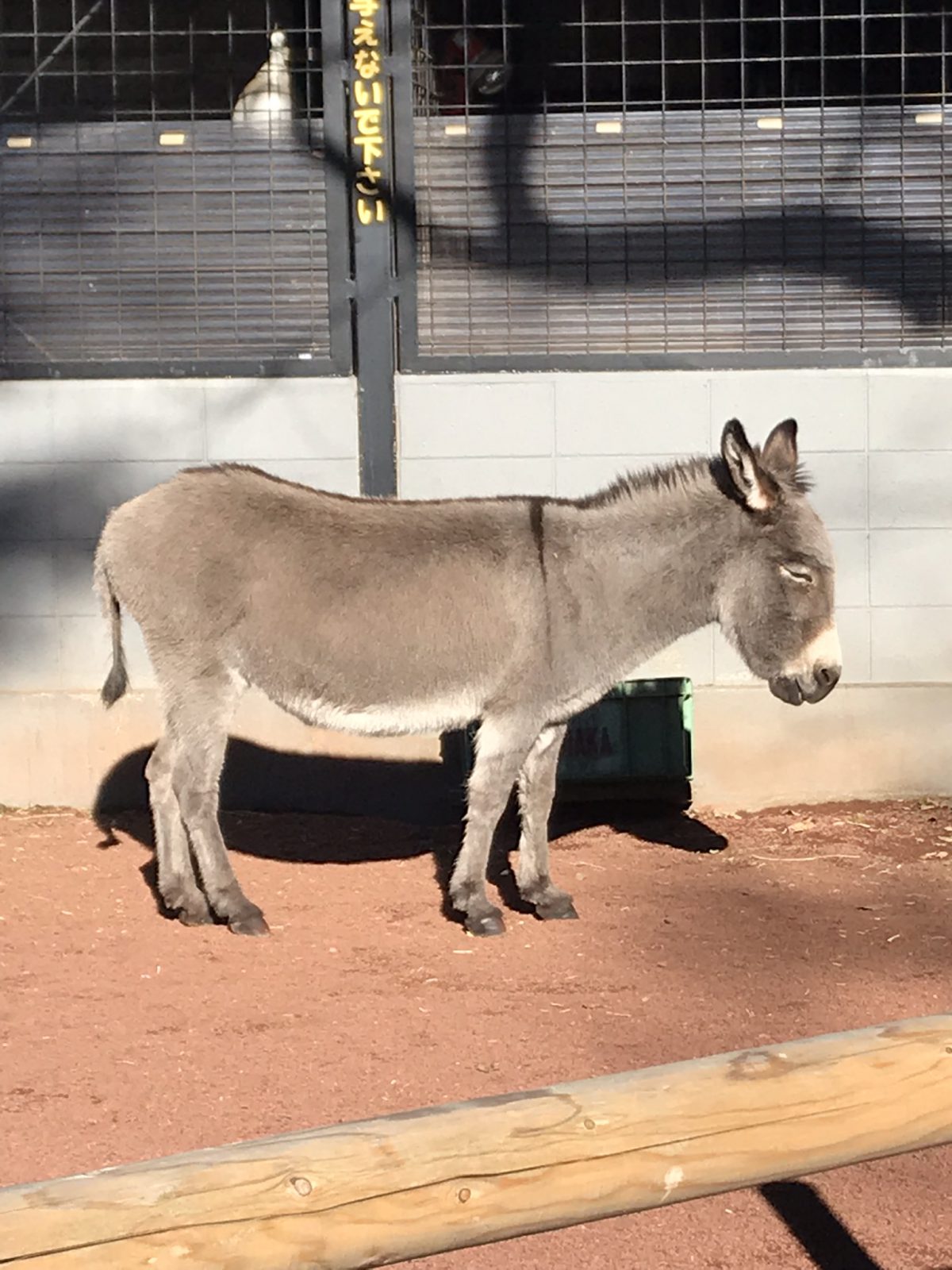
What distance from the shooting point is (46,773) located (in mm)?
7965

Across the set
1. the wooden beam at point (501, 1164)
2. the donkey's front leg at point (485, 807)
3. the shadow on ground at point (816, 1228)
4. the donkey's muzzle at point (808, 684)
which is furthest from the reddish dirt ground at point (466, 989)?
the wooden beam at point (501, 1164)

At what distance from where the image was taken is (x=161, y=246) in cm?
812

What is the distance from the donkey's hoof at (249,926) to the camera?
19.3 ft

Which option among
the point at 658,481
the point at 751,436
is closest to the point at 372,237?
the point at 751,436

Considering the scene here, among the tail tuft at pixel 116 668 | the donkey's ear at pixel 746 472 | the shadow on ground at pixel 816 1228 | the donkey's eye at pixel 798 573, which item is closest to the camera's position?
the shadow on ground at pixel 816 1228

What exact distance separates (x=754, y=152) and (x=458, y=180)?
1483mm

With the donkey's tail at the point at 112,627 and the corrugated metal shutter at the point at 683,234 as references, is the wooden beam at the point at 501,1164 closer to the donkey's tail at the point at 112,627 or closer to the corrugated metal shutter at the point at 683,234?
the donkey's tail at the point at 112,627

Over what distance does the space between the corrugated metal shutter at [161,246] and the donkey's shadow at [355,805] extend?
2075 millimetres

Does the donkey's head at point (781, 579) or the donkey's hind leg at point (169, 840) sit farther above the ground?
the donkey's head at point (781, 579)

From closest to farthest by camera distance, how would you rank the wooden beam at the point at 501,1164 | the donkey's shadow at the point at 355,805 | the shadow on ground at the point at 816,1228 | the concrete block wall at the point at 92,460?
the wooden beam at the point at 501,1164, the shadow on ground at the point at 816,1228, the donkey's shadow at the point at 355,805, the concrete block wall at the point at 92,460

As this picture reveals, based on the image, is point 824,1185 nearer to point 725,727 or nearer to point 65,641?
point 725,727

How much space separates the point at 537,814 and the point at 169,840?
1.44 meters

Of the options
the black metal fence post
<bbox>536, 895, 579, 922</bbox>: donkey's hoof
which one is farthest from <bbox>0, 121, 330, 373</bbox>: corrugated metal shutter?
<bbox>536, 895, 579, 922</bbox>: donkey's hoof

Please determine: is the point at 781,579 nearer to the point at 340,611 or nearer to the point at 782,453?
the point at 782,453
